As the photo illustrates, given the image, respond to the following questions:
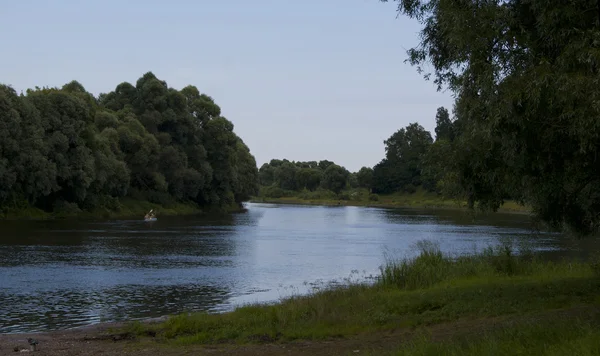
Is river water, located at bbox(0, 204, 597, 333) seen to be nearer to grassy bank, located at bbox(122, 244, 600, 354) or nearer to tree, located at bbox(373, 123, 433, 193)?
grassy bank, located at bbox(122, 244, 600, 354)

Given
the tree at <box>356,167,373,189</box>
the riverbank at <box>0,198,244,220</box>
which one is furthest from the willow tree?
the tree at <box>356,167,373,189</box>

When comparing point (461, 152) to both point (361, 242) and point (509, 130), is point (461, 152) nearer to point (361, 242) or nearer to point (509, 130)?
point (509, 130)

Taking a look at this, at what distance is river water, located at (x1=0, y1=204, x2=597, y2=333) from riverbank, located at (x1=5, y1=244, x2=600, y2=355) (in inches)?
98.4

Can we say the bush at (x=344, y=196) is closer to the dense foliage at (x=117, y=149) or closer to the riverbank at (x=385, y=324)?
the dense foliage at (x=117, y=149)

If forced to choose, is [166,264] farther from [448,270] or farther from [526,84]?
[526,84]

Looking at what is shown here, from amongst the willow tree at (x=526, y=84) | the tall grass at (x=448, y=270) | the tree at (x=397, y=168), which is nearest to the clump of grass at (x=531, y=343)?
the willow tree at (x=526, y=84)

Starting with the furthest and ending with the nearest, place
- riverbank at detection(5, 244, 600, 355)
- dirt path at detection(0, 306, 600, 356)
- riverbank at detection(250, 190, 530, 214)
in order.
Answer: riverbank at detection(250, 190, 530, 214)
dirt path at detection(0, 306, 600, 356)
riverbank at detection(5, 244, 600, 355)

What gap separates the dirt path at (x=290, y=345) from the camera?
523 inches

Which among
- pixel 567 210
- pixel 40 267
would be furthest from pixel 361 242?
pixel 567 210

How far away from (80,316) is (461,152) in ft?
47.6

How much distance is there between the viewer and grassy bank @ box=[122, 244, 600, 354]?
1242 cm

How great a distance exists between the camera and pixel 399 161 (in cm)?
17900

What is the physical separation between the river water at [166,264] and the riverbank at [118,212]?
4.25 meters

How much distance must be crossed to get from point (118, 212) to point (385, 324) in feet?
235
